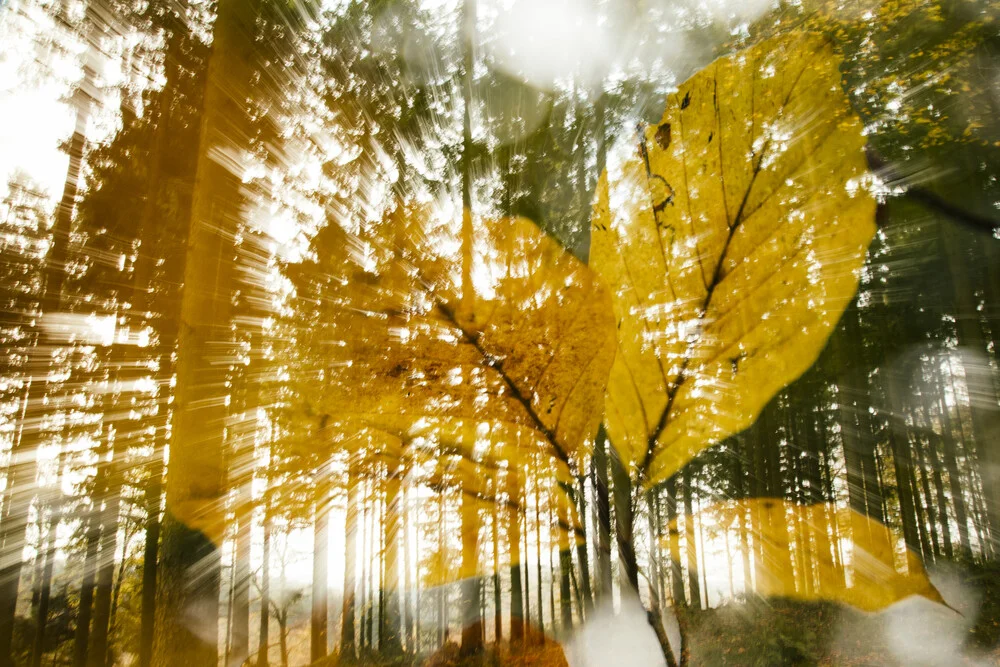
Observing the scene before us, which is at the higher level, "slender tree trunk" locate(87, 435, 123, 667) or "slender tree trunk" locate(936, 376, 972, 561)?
"slender tree trunk" locate(936, 376, 972, 561)

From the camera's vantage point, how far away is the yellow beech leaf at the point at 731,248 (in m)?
1.19

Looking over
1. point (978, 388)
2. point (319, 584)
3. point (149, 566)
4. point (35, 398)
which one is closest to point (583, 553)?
point (319, 584)

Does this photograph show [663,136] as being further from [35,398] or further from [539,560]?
[35,398]

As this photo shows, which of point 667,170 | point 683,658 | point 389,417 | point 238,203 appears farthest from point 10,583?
point 667,170

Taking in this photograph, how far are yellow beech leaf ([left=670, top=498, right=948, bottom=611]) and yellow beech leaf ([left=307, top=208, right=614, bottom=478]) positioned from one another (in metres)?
0.41

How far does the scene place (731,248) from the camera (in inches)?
48.4

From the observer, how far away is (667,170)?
4.26ft

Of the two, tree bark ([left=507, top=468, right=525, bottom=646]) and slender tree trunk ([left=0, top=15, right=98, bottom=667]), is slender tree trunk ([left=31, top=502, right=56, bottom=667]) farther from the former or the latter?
tree bark ([left=507, top=468, right=525, bottom=646])

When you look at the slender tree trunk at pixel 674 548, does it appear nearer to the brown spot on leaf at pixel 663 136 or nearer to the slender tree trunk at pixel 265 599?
the brown spot on leaf at pixel 663 136

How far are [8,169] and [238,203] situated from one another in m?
1.31

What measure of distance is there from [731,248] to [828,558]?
707mm

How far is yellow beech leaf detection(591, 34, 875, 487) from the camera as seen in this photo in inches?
46.9

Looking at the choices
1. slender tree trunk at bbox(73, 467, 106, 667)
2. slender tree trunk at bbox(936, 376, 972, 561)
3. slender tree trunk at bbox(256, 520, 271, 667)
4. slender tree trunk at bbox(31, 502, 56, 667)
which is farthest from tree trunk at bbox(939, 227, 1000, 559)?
slender tree trunk at bbox(31, 502, 56, 667)

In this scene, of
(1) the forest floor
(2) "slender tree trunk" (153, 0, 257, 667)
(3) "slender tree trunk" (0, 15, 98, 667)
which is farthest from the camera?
(3) "slender tree trunk" (0, 15, 98, 667)
